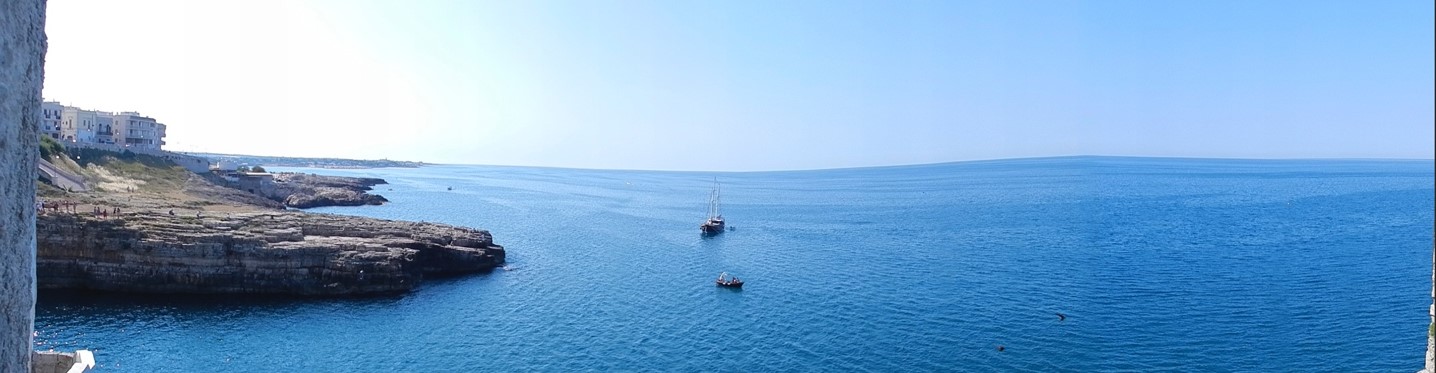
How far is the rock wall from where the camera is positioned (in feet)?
29.5

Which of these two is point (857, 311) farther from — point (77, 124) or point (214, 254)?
point (77, 124)

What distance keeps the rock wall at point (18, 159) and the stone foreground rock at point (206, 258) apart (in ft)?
138

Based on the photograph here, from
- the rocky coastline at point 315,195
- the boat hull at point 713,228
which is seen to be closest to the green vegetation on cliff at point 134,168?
→ the rocky coastline at point 315,195

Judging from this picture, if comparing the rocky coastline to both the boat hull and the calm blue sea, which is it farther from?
the boat hull

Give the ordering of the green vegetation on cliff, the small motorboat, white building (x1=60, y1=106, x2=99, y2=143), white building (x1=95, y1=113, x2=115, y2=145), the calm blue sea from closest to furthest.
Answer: the calm blue sea
the small motorboat
the green vegetation on cliff
white building (x1=60, y1=106, x2=99, y2=143)
white building (x1=95, y1=113, x2=115, y2=145)

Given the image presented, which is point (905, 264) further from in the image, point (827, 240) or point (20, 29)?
point (20, 29)

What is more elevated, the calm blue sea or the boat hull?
the boat hull

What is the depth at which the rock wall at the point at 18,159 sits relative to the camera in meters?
9.00

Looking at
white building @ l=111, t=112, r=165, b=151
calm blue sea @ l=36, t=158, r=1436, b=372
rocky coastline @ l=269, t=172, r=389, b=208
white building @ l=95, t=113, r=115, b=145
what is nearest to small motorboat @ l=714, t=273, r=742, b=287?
calm blue sea @ l=36, t=158, r=1436, b=372

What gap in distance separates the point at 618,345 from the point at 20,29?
3249 cm

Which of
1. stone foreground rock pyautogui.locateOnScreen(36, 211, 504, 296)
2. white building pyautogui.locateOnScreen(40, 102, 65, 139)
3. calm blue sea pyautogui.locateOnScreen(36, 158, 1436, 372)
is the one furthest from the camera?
white building pyautogui.locateOnScreen(40, 102, 65, 139)

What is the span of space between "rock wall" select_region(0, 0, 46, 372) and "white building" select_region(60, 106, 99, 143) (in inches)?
4562

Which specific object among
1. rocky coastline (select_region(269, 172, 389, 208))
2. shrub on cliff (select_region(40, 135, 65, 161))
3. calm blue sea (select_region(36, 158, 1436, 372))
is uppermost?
shrub on cliff (select_region(40, 135, 65, 161))

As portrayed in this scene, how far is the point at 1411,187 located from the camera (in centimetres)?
15762
